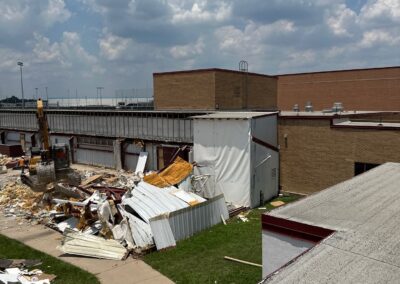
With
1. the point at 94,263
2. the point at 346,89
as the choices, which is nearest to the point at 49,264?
the point at 94,263

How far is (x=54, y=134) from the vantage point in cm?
4053

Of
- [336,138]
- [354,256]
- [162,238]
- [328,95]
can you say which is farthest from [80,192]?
[328,95]

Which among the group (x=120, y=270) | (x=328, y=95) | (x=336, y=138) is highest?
(x=328, y=95)

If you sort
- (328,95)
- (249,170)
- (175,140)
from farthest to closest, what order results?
1. (328,95)
2. (175,140)
3. (249,170)

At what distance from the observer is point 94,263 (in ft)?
48.8

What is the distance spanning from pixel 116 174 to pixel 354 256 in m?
25.7

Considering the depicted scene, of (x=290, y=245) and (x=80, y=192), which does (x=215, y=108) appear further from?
(x=290, y=245)

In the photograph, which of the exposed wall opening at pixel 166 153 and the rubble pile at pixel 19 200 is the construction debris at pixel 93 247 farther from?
the exposed wall opening at pixel 166 153

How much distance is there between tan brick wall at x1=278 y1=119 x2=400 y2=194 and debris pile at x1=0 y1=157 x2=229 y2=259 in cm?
631

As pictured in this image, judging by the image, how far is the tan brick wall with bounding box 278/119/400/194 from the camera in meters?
20.4

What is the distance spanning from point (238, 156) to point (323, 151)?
5040 mm

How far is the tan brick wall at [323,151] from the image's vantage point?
66.8 ft

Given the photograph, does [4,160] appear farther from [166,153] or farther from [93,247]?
[93,247]

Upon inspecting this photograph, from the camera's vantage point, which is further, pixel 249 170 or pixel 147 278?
pixel 249 170
